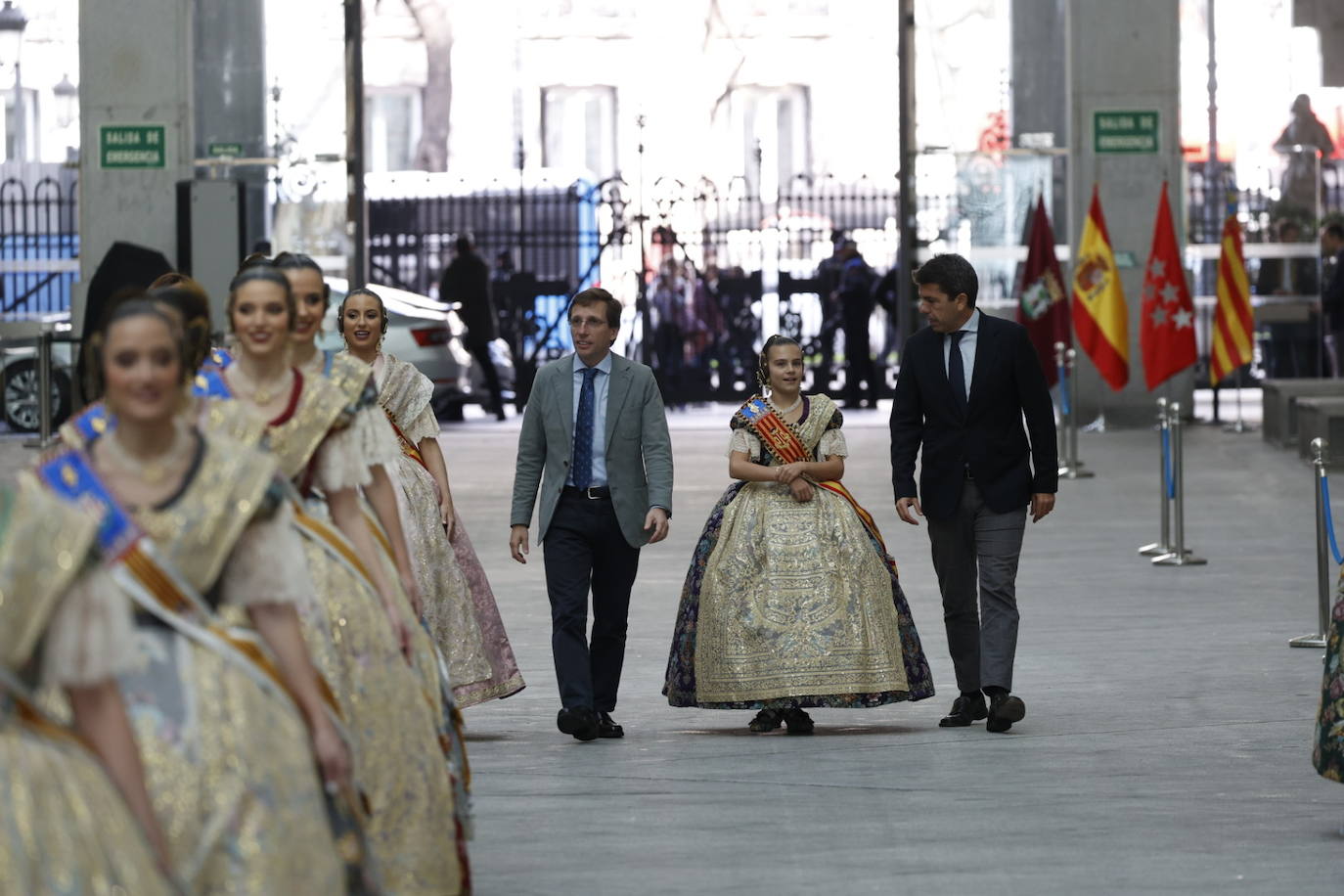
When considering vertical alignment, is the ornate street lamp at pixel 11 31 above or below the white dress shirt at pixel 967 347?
above

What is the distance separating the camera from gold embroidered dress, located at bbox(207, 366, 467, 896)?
5.10m

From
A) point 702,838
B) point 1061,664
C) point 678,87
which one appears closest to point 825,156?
point 678,87

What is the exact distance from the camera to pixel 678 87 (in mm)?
48594

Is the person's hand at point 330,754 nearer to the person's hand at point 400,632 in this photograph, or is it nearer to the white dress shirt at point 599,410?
the person's hand at point 400,632

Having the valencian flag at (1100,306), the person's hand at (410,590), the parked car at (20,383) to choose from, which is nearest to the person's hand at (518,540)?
the person's hand at (410,590)

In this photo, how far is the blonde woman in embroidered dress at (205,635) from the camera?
3912mm

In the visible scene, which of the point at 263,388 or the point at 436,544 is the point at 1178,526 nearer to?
the point at 436,544

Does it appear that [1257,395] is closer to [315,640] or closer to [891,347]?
[891,347]

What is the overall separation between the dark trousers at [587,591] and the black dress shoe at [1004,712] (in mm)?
1262

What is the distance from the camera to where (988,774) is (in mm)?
7473

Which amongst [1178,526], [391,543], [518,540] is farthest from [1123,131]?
[391,543]

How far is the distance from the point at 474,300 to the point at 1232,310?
738cm

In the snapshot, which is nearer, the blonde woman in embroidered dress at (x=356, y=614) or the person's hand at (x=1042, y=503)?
the blonde woman in embroidered dress at (x=356, y=614)

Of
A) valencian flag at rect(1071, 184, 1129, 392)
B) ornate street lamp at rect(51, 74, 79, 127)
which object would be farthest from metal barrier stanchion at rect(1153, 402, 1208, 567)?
ornate street lamp at rect(51, 74, 79, 127)
